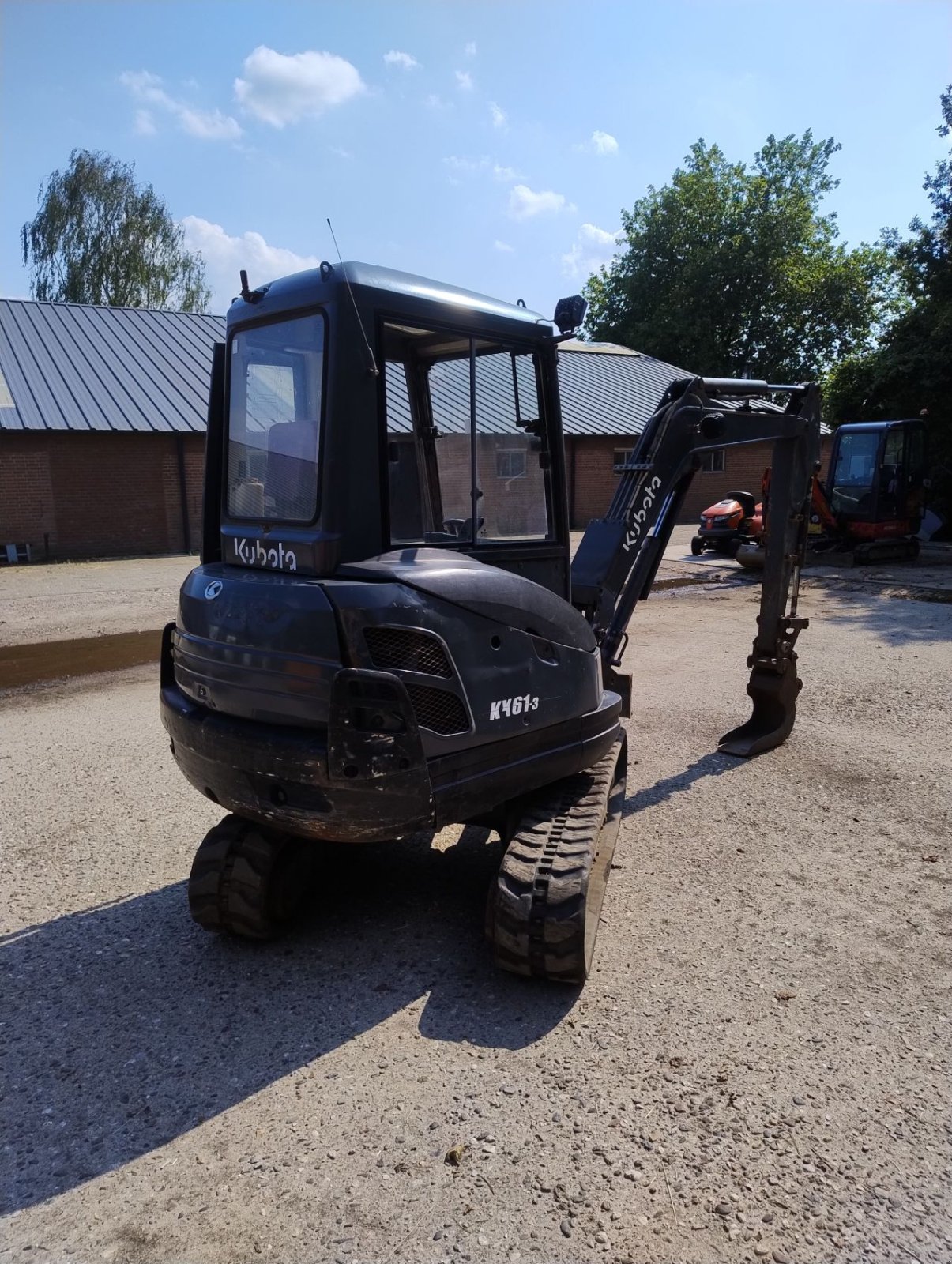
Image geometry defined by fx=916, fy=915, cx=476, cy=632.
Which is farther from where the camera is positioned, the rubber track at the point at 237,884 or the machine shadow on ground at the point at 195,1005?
the rubber track at the point at 237,884

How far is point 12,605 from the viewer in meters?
13.7

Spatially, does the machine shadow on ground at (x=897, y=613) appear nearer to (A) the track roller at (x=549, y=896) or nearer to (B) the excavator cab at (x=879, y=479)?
(B) the excavator cab at (x=879, y=479)

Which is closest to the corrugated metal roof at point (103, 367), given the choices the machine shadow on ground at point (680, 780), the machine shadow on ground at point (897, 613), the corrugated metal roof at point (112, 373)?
the corrugated metal roof at point (112, 373)

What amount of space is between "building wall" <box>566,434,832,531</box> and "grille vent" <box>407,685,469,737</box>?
845 inches

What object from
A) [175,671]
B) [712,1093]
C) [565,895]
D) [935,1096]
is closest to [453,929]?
[565,895]

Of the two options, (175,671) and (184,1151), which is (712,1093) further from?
(175,671)

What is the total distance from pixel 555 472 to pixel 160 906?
9.23ft

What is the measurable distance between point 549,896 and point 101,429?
19261mm

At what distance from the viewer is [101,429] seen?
1994cm

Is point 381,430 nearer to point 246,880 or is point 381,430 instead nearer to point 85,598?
point 246,880

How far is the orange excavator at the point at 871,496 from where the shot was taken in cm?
1766

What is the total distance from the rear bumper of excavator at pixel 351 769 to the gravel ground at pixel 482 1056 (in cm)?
80

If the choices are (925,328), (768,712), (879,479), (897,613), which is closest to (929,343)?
(925,328)

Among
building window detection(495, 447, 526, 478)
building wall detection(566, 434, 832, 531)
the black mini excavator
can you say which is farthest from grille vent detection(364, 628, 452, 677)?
building wall detection(566, 434, 832, 531)
